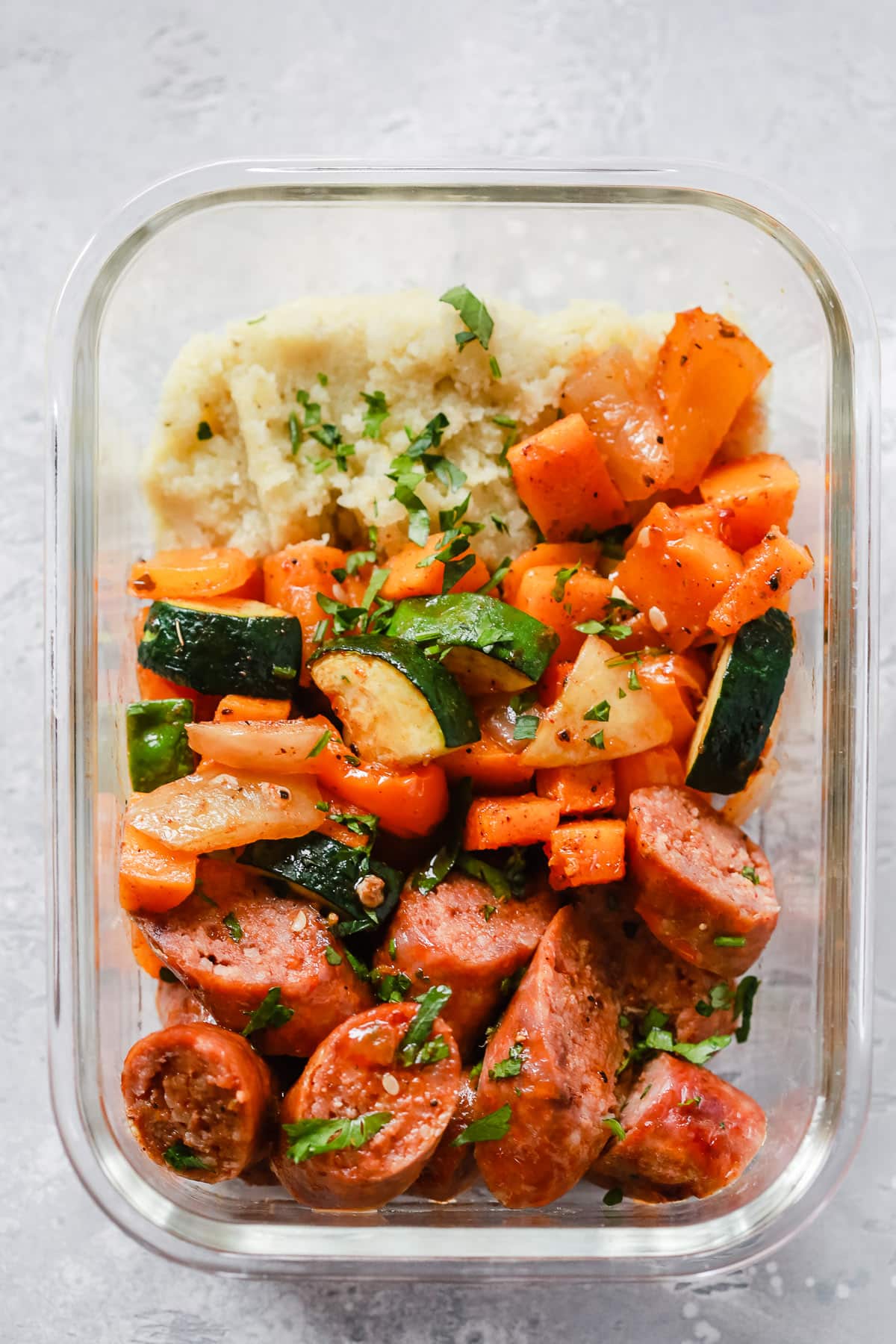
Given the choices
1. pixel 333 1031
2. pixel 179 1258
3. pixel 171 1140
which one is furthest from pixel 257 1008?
pixel 179 1258

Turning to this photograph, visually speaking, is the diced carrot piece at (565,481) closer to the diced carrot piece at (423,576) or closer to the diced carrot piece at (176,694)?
the diced carrot piece at (423,576)

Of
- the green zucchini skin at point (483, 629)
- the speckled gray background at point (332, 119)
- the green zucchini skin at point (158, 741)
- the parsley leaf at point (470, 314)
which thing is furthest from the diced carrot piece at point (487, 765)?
the speckled gray background at point (332, 119)

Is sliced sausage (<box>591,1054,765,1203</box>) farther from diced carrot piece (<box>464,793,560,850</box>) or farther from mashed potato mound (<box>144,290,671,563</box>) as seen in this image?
mashed potato mound (<box>144,290,671,563</box>)

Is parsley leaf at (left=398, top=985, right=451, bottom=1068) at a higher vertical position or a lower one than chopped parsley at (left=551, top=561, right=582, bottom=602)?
lower

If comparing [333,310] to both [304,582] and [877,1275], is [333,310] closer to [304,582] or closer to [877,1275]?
[304,582]

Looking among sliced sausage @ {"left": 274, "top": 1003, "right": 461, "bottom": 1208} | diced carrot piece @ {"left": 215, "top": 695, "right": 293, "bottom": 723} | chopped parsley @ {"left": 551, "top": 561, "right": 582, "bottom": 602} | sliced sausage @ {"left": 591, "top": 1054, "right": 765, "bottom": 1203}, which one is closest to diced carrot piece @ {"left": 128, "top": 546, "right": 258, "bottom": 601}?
diced carrot piece @ {"left": 215, "top": 695, "right": 293, "bottom": 723}
